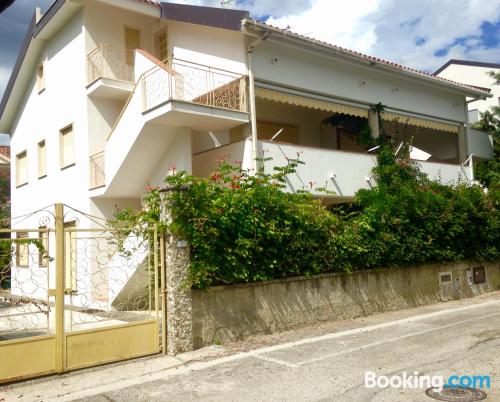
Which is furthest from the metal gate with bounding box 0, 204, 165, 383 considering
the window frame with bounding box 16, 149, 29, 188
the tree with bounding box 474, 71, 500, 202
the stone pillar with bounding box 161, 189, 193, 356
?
the tree with bounding box 474, 71, 500, 202

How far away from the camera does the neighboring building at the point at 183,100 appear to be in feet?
41.2

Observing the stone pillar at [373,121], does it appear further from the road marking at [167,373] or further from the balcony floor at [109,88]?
the road marking at [167,373]

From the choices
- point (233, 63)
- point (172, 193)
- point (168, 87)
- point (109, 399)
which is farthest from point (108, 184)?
point (109, 399)

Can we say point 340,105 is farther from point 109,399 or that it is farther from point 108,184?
point 109,399

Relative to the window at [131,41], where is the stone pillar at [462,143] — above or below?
below

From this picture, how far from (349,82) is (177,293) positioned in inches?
401

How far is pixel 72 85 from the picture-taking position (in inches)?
608

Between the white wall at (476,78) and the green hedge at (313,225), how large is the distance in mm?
13022

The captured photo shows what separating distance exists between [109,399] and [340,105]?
460 inches

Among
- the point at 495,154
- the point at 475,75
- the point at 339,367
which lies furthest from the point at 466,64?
the point at 339,367

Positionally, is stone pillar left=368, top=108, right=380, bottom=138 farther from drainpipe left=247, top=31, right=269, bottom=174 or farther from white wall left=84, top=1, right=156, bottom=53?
white wall left=84, top=1, right=156, bottom=53

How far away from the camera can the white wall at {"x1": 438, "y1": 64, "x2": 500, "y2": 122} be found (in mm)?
25969

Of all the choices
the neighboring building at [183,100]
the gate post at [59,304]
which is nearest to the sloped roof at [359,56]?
the neighboring building at [183,100]

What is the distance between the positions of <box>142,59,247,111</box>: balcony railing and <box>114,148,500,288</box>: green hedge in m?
2.15
